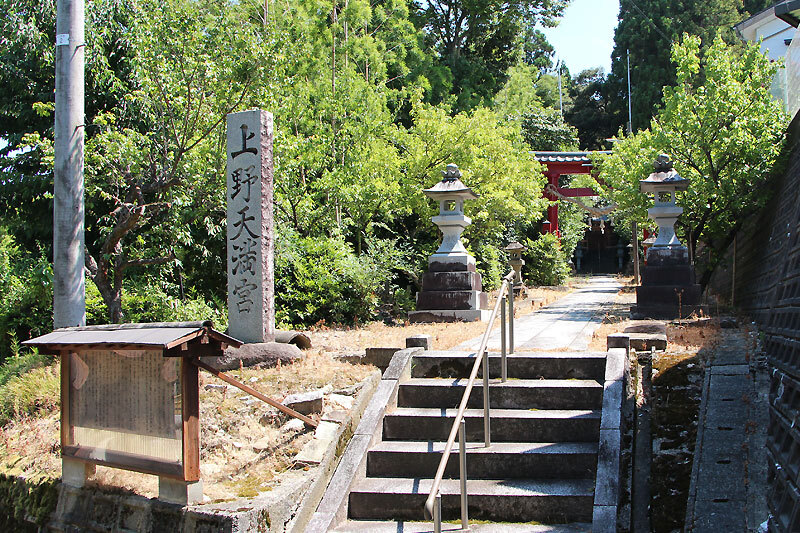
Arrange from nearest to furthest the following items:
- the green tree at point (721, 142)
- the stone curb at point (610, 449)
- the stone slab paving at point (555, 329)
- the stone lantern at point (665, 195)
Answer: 1. the stone curb at point (610, 449)
2. the stone slab paving at point (555, 329)
3. the stone lantern at point (665, 195)
4. the green tree at point (721, 142)

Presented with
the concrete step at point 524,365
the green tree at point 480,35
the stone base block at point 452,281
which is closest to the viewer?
the concrete step at point 524,365

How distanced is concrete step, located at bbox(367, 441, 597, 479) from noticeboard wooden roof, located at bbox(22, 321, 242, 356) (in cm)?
170

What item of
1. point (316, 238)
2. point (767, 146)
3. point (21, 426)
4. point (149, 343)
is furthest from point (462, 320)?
point (149, 343)

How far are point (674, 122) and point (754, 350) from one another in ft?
28.6

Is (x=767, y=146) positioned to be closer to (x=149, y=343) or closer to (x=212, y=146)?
(x=212, y=146)

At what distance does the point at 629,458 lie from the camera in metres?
5.58

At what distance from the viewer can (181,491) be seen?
5227 millimetres

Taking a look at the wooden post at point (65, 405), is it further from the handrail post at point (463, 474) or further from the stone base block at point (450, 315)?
the stone base block at point (450, 315)

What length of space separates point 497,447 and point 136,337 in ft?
9.90

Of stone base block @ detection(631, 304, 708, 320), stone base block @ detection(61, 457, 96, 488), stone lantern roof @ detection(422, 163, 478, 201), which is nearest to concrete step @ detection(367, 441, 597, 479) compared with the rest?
stone base block @ detection(61, 457, 96, 488)

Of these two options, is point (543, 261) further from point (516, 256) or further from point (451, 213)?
point (451, 213)

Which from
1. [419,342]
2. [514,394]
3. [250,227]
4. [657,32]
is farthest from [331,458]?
[657,32]

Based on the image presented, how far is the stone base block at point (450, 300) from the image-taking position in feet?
45.4

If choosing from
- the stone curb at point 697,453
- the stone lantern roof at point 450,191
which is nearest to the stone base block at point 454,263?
the stone lantern roof at point 450,191
